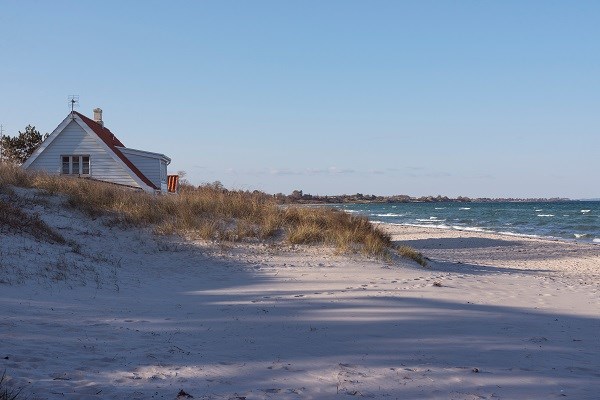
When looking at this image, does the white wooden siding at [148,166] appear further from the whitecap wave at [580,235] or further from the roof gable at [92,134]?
the whitecap wave at [580,235]

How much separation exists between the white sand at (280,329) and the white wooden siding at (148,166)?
16.3 meters

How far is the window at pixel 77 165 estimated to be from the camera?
28.6 metres

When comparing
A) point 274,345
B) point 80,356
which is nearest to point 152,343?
point 80,356

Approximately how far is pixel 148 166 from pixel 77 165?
135 inches

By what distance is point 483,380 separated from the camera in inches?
222

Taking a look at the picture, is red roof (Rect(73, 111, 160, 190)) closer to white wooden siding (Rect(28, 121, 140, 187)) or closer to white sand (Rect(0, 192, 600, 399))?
white wooden siding (Rect(28, 121, 140, 187))

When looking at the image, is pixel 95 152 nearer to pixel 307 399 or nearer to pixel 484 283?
pixel 484 283

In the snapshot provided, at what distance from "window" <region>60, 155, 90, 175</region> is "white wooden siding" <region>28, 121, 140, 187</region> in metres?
0.24

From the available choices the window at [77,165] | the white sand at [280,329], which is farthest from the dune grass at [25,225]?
the window at [77,165]

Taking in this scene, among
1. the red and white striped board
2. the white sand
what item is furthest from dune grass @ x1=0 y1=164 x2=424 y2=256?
the red and white striped board

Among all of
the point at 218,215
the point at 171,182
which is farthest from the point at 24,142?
the point at 218,215

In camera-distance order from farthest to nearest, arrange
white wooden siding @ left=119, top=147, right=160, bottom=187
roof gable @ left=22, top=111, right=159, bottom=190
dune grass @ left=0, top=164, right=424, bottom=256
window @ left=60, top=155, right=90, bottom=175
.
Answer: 1. white wooden siding @ left=119, top=147, right=160, bottom=187
2. window @ left=60, top=155, right=90, bottom=175
3. roof gable @ left=22, top=111, right=159, bottom=190
4. dune grass @ left=0, top=164, right=424, bottom=256

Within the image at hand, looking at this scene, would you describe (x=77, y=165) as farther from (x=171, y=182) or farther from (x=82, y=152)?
(x=171, y=182)

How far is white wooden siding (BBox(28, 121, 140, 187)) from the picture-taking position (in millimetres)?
28516
